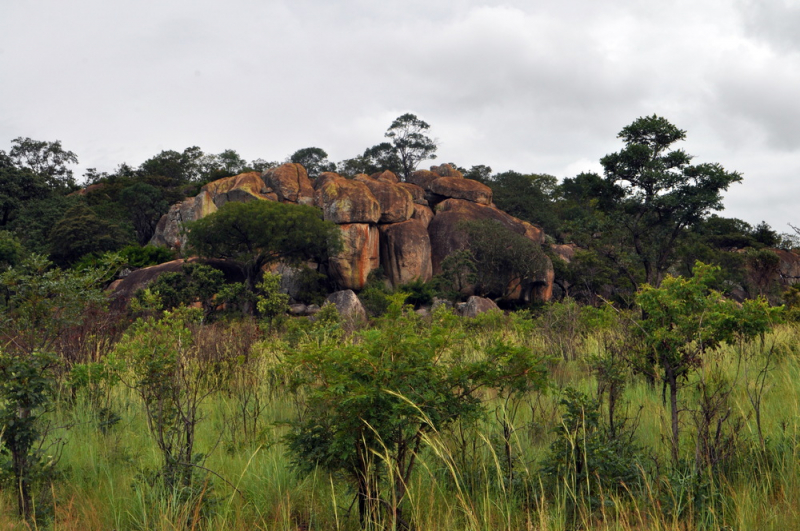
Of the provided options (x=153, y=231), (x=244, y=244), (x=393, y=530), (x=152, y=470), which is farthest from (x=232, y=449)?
(x=153, y=231)

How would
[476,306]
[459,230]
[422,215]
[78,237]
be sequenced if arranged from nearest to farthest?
[476,306], [78,237], [459,230], [422,215]

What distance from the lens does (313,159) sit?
59125mm

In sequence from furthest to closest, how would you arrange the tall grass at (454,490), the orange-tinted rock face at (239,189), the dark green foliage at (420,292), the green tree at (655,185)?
the orange-tinted rock face at (239,189) < the dark green foliage at (420,292) < the green tree at (655,185) < the tall grass at (454,490)

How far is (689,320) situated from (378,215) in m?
33.1

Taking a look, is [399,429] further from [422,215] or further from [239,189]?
[422,215]

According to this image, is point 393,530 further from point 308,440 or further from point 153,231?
point 153,231

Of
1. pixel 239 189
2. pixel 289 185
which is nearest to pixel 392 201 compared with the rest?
pixel 289 185

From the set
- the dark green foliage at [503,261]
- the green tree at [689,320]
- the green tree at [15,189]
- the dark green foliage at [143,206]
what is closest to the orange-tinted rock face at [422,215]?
the dark green foliage at [503,261]

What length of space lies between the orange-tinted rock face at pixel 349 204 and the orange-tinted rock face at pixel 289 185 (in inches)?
91.0

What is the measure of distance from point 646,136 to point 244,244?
70.5ft

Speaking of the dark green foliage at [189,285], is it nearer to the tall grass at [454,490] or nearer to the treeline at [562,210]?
the treeline at [562,210]

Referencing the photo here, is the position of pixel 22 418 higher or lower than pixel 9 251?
lower

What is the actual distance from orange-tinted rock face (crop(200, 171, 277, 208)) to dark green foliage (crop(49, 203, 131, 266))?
6.92 meters

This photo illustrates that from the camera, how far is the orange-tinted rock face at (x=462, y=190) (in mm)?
41812
